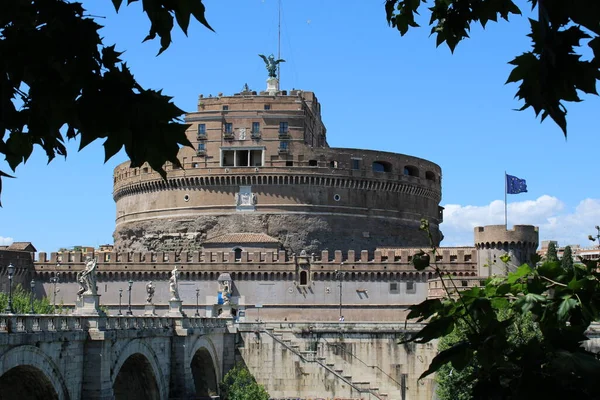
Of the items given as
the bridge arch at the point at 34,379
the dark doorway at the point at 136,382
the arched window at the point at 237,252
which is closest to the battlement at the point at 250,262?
the arched window at the point at 237,252

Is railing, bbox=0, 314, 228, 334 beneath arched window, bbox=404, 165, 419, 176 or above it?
beneath

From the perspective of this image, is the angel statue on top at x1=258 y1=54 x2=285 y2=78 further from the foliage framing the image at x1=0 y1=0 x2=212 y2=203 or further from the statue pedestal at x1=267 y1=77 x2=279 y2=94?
the foliage framing the image at x1=0 y1=0 x2=212 y2=203

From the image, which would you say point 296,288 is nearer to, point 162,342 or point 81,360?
point 162,342

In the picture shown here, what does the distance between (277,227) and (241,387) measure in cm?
2509

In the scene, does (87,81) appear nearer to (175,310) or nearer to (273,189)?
(175,310)

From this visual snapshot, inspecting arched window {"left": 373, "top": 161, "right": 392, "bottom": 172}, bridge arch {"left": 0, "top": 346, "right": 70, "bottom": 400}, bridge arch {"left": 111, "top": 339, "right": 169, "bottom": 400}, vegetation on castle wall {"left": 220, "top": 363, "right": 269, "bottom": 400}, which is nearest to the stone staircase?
vegetation on castle wall {"left": 220, "top": 363, "right": 269, "bottom": 400}

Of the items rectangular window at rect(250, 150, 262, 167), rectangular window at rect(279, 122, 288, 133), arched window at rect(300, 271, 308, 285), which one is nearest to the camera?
arched window at rect(300, 271, 308, 285)

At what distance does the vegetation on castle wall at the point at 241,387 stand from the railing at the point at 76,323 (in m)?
4.21

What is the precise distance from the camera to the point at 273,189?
65250 millimetres

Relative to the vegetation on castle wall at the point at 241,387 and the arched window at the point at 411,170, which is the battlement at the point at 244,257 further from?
the vegetation on castle wall at the point at 241,387

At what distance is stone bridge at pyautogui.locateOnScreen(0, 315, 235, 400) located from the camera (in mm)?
22578

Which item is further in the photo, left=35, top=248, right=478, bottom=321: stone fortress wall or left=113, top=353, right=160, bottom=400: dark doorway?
left=35, top=248, right=478, bottom=321: stone fortress wall

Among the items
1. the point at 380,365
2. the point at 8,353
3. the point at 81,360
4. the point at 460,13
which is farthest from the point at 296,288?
the point at 460,13

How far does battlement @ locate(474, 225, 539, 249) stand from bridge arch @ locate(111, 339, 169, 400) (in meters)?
28.4
